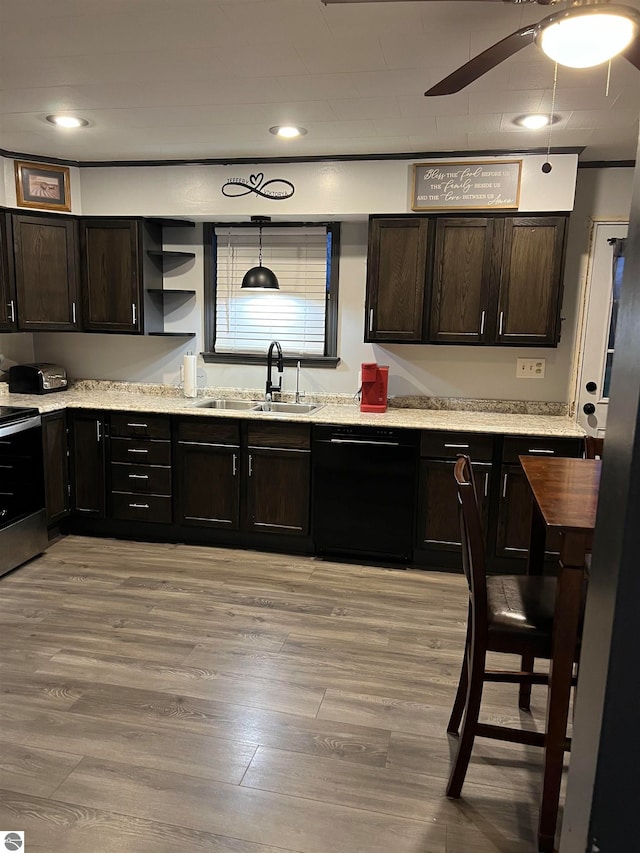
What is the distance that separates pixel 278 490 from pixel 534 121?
8.29 ft

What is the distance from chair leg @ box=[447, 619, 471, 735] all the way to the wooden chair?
0.38 feet

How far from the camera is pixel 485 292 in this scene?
3834mm

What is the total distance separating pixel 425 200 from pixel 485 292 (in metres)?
0.67

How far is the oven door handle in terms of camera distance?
3.54m

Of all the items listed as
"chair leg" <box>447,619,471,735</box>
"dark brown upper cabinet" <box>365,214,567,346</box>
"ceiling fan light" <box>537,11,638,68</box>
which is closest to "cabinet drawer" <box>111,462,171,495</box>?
"dark brown upper cabinet" <box>365,214,567,346</box>

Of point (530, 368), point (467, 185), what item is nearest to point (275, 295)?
point (467, 185)

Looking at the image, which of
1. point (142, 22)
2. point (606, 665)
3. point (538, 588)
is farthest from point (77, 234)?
point (606, 665)

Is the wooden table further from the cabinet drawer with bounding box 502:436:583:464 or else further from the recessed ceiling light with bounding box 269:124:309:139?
the recessed ceiling light with bounding box 269:124:309:139

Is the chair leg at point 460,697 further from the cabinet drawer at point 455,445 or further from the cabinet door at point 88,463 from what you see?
the cabinet door at point 88,463

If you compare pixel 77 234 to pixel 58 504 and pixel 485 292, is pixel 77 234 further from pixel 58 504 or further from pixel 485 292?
pixel 485 292

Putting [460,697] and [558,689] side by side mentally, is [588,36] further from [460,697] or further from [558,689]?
[460,697]

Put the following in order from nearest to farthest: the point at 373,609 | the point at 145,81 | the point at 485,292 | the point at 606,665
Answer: the point at 606,665
the point at 145,81
the point at 373,609
the point at 485,292

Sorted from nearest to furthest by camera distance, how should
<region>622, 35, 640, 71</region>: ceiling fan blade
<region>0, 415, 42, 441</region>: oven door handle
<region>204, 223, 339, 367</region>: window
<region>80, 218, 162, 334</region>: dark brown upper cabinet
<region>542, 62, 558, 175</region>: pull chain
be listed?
<region>622, 35, 640, 71</region>: ceiling fan blade → <region>542, 62, 558, 175</region>: pull chain → <region>0, 415, 42, 441</region>: oven door handle → <region>80, 218, 162, 334</region>: dark brown upper cabinet → <region>204, 223, 339, 367</region>: window

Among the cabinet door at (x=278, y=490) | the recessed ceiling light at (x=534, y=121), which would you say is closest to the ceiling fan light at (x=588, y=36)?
the recessed ceiling light at (x=534, y=121)
